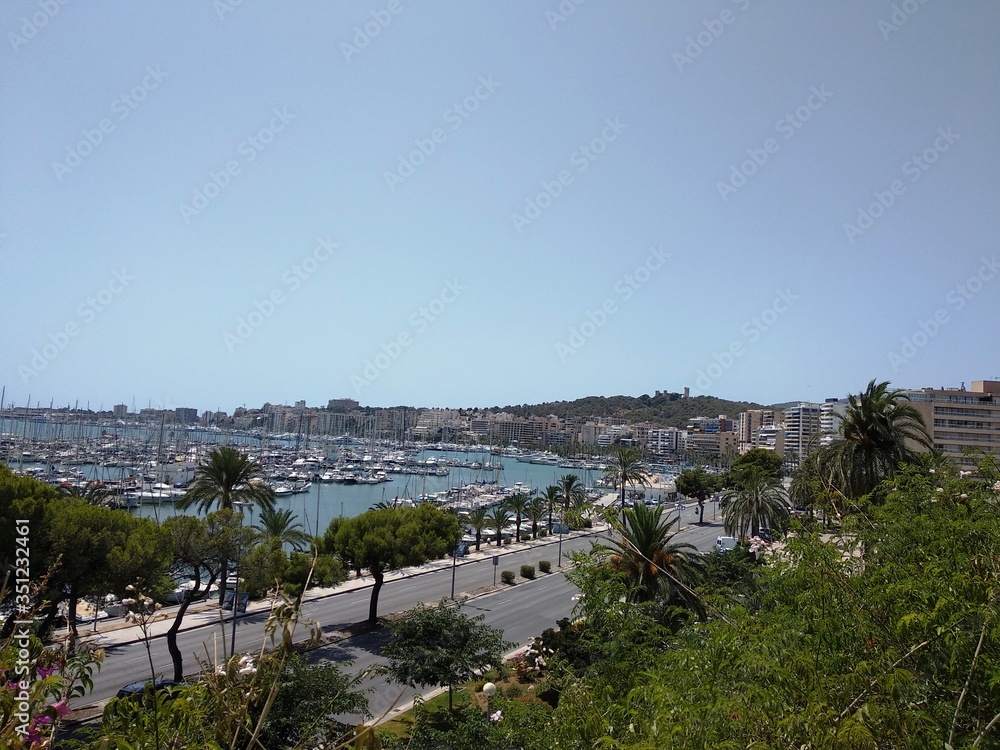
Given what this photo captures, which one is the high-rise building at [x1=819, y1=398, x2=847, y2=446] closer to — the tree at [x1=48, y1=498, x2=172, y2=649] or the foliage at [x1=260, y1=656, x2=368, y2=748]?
the foliage at [x1=260, y1=656, x2=368, y2=748]

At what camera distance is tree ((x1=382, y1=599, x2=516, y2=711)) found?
48.2 feet

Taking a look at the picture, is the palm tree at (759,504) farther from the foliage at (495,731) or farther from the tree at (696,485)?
the tree at (696,485)

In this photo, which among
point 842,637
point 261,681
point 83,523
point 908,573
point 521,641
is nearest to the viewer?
point 261,681

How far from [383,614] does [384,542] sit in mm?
3692

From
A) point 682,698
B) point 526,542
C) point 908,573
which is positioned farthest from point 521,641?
point 526,542

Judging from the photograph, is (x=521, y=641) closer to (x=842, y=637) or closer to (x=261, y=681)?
(x=842, y=637)

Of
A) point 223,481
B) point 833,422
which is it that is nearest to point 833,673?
point 223,481

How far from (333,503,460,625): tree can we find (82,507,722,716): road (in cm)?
227

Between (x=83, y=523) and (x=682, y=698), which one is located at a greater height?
(x=682, y=698)

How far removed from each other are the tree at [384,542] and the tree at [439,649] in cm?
879

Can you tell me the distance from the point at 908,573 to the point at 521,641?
18.7 m

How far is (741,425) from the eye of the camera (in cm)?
15938

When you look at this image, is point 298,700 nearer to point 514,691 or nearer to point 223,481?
point 514,691

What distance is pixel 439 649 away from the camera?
14922mm
